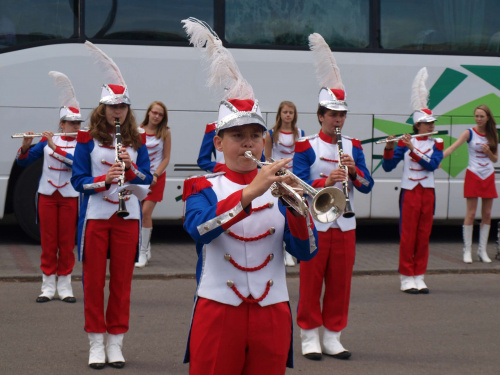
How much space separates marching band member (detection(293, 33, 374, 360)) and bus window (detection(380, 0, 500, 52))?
6496mm

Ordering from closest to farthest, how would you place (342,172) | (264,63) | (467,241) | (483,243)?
(342,172) → (467,241) → (483,243) → (264,63)

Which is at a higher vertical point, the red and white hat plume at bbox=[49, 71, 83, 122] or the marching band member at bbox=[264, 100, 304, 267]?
the red and white hat plume at bbox=[49, 71, 83, 122]

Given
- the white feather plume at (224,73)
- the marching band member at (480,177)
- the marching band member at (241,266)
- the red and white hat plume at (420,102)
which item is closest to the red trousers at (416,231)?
the red and white hat plume at (420,102)

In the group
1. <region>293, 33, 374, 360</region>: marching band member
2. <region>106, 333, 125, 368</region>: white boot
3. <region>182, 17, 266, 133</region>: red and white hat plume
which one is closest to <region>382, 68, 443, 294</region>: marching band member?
<region>293, 33, 374, 360</region>: marching band member

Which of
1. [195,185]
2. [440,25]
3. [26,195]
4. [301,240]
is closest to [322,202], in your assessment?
[301,240]

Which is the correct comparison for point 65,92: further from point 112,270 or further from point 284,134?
point 284,134

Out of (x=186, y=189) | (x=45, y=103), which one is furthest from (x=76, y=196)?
(x=186, y=189)

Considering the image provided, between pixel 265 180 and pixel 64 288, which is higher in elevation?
pixel 265 180

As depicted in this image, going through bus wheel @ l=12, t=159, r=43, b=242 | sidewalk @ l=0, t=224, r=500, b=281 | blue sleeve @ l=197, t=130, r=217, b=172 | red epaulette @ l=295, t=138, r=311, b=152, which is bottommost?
sidewalk @ l=0, t=224, r=500, b=281

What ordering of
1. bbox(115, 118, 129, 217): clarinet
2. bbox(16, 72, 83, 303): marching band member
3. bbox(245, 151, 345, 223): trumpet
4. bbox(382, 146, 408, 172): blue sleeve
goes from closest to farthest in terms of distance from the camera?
bbox(245, 151, 345, 223): trumpet
bbox(115, 118, 129, 217): clarinet
bbox(16, 72, 83, 303): marching band member
bbox(382, 146, 408, 172): blue sleeve

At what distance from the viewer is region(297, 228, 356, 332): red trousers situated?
6.33m

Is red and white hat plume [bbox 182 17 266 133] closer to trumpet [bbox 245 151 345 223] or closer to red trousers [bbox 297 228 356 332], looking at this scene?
trumpet [bbox 245 151 345 223]

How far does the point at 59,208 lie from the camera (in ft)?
28.2

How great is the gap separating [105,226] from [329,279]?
1.75 metres
